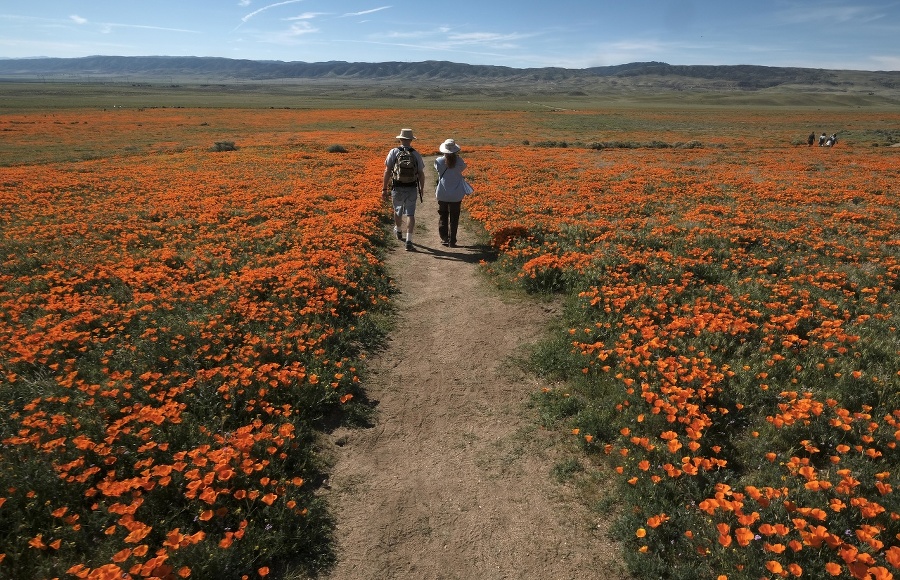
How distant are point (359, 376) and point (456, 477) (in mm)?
2434

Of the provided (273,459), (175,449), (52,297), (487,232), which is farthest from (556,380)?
(52,297)

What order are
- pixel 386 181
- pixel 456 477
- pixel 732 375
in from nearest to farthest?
pixel 456 477
pixel 732 375
pixel 386 181

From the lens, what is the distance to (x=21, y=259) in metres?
10.8

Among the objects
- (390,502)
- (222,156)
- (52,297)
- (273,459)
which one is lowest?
(390,502)

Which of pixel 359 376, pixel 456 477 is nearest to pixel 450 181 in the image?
pixel 359 376

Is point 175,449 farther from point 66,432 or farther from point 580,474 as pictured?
point 580,474

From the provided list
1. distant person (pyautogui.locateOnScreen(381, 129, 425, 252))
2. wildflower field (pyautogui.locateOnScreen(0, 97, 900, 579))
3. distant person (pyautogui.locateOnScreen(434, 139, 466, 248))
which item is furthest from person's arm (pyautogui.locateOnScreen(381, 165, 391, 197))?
wildflower field (pyautogui.locateOnScreen(0, 97, 900, 579))

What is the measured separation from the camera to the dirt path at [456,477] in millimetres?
4262

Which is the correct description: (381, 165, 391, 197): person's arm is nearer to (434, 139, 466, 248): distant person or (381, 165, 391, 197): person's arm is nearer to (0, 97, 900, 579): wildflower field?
(434, 139, 466, 248): distant person

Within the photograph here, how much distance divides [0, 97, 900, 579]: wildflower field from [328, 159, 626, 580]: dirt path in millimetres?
332

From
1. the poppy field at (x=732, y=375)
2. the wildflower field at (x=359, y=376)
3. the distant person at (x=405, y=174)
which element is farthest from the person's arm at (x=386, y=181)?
the poppy field at (x=732, y=375)

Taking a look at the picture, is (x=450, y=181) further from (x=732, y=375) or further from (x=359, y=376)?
(x=732, y=375)

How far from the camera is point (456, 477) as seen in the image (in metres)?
5.21

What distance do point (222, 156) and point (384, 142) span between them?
14.9m
